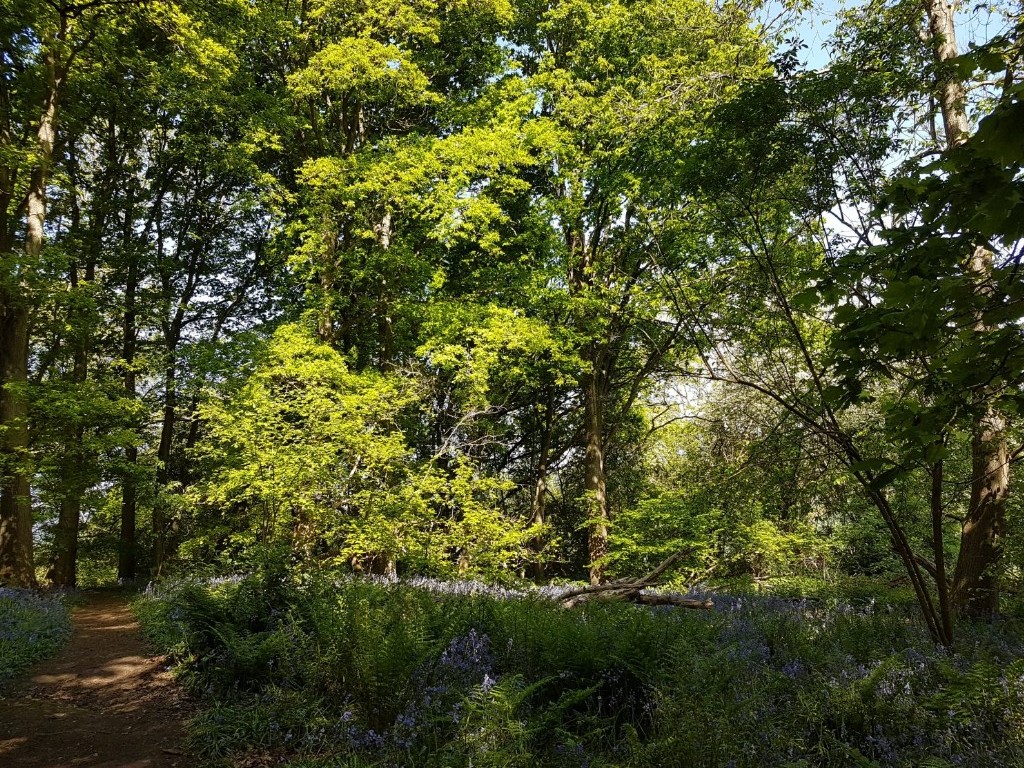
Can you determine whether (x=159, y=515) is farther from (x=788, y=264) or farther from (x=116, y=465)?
(x=788, y=264)

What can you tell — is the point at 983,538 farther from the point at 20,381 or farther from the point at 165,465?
the point at 165,465

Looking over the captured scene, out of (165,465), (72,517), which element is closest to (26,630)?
(165,465)

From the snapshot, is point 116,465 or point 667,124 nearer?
point 667,124

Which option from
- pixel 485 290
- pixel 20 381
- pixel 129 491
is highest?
pixel 485 290

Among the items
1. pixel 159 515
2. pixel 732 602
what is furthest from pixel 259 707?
pixel 159 515

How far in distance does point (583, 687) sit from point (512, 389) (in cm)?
1511

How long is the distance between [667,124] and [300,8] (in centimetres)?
1190

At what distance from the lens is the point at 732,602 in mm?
7996

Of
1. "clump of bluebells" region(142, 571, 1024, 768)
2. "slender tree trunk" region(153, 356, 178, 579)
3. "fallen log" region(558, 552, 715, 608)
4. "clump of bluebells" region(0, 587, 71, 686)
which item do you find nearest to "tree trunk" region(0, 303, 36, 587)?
"clump of bluebells" region(0, 587, 71, 686)

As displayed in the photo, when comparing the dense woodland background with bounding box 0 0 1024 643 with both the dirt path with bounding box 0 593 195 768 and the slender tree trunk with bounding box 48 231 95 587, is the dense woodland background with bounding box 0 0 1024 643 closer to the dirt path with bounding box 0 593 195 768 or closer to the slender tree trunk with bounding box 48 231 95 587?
the slender tree trunk with bounding box 48 231 95 587

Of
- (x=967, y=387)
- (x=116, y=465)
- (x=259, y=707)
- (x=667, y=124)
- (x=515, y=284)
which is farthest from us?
(x=515, y=284)

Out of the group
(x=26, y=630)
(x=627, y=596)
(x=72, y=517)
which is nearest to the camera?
(x=26, y=630)

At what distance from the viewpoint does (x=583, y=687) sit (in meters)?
4.53

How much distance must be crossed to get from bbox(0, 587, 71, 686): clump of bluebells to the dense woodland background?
2803 mm
